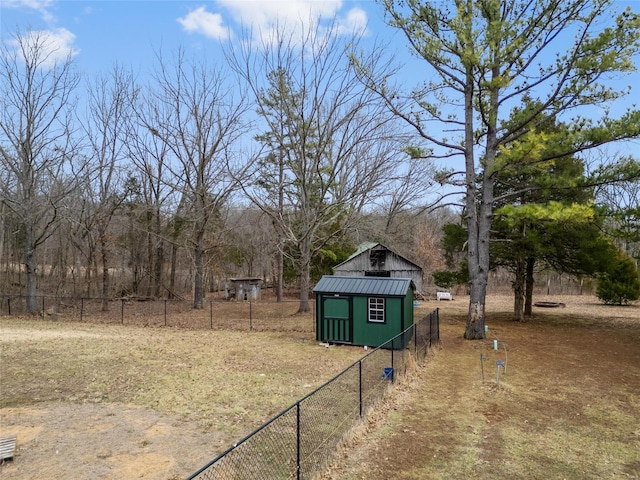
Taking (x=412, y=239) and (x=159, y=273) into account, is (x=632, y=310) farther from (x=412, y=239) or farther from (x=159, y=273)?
(x=159, y=273)

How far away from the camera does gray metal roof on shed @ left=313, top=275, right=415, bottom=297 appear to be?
1369 centimetres

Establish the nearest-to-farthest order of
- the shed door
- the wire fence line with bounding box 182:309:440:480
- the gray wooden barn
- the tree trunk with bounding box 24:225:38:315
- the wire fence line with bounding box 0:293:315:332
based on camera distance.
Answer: the wire fence line with bounding box 182:309:440:480 → the shed door → the wire fence line with bounding box 0:293:315:332 → the tree trunk with bounding box 24:225:38:315 → the gray wooden barn

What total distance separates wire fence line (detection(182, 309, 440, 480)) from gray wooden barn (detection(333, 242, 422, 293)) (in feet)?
64.5

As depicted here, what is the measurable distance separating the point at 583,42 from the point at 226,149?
17.1m

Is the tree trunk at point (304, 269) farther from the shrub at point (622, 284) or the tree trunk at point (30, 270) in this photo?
the shrub at point (622, 284)

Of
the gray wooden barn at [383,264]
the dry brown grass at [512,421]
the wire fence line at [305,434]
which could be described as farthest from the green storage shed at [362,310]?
the gray wooden barn at [383,264]

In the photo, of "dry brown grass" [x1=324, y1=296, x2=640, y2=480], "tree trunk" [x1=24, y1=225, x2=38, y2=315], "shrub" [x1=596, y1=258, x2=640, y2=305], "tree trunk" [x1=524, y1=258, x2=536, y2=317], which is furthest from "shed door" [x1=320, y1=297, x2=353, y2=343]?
"shrub" [x1=596, y1=258, x2=640, y2=305]

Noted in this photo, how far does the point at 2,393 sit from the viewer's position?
346 inches

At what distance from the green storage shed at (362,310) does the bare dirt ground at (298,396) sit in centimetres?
94

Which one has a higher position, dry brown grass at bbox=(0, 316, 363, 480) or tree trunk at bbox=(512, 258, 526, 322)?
tree trunk at bbox=(512, 258, 526, 322)

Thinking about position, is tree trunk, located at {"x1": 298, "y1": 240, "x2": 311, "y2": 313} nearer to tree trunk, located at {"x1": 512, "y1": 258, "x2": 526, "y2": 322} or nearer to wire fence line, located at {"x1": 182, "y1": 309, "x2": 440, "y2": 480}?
tree trunk, located at {"x1": 512, "y1": 258, "x2": 526, "y2": 322}

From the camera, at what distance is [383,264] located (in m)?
30.0

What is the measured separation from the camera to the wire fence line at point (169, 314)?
19.0 meters

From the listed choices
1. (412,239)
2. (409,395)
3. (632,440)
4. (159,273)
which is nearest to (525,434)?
(632,440)
